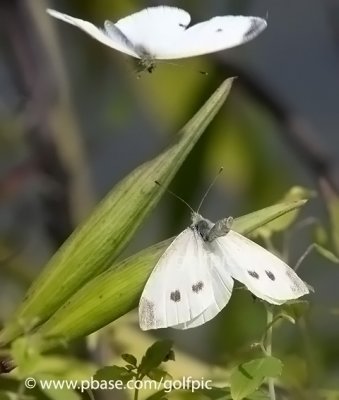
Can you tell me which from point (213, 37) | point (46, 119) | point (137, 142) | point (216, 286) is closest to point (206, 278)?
point (216, 286)

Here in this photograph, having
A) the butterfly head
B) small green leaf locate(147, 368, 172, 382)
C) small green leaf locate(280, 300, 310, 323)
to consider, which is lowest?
small green leaf locate(147, 368, 172, 382)

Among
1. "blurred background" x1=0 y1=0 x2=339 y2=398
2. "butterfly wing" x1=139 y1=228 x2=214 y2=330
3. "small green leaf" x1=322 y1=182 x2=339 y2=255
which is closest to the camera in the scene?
"butterfly wing" x1=139 y1=228 x2=214 y2=330

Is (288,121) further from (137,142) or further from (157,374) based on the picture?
(157,374)

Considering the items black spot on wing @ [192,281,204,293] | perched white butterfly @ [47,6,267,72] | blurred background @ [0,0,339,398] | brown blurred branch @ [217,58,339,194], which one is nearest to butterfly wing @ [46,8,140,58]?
perched white butterfly @ [47,6,267,72]

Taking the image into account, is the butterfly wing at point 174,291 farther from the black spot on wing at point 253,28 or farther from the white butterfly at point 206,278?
the black spot on wing at point 253,28

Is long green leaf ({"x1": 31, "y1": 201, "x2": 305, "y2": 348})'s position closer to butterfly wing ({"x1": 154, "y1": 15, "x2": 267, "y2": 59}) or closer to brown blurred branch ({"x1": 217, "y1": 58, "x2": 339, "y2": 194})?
butterfly wing ({"x1": 154, "y1": 15, "x2": 267, "y2": 59})

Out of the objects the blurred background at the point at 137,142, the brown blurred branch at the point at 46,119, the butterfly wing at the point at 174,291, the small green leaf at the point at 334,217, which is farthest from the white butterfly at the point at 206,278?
the brown blurred branch at the point at 46,119
